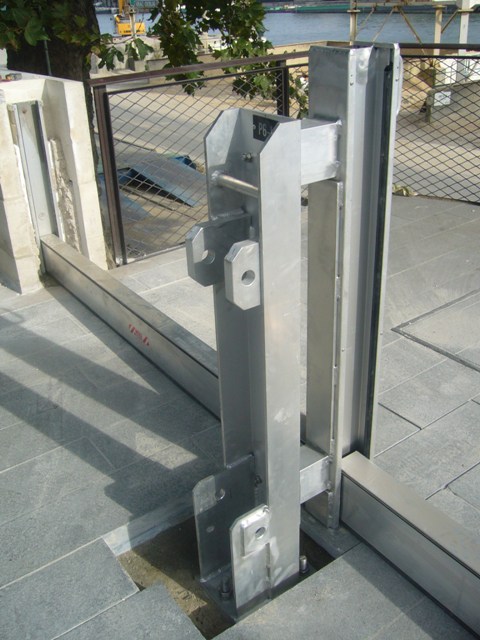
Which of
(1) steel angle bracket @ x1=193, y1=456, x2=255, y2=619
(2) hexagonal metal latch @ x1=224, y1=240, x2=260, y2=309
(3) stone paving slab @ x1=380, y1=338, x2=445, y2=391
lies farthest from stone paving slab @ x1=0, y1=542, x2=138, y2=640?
(3) stone paving slab @ x1=380, y1=338, x2=445, y2=391

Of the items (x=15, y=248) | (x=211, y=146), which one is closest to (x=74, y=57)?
(x=15, y=248)

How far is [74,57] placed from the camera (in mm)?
5023

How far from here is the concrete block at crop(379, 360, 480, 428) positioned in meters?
2.85

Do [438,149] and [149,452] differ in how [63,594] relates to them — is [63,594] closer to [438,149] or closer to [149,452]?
[149,452]

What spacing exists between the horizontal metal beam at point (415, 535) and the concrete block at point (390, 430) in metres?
0.47

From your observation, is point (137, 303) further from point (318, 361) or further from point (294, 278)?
point (294, 278)

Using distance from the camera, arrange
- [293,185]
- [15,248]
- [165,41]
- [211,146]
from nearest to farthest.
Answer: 1. [293,185]
2. [211,146]
3. [15,248]
4. [165,41]

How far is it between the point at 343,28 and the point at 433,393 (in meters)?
58.4

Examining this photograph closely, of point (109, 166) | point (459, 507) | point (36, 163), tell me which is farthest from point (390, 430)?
point (36, 163)

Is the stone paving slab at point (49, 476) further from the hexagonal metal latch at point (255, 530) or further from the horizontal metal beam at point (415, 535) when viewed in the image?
the horizontal metal beam at point (415, 535)

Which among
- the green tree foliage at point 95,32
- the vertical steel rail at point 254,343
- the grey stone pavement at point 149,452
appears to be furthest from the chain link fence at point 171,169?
the vertical steel rail at point 254,343

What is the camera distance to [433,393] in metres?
2.99

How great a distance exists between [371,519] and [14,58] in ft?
15.5

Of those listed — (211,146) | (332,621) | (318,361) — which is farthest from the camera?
(318,361)
